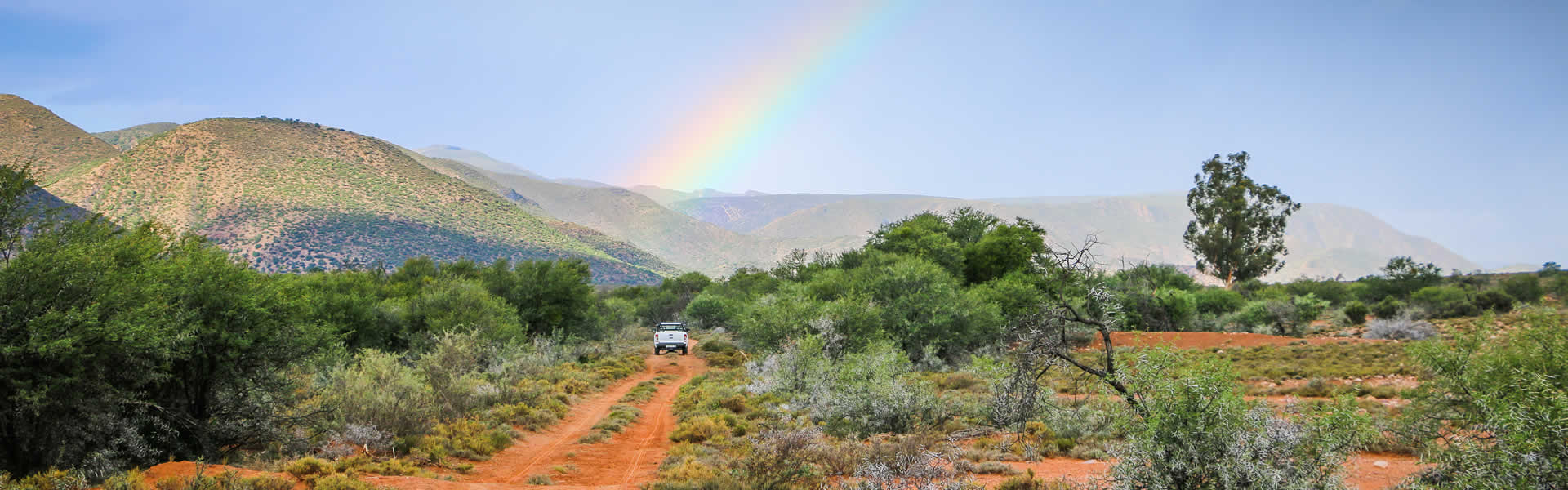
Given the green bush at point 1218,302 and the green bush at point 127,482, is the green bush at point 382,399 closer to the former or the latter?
the green bush at point 127,482

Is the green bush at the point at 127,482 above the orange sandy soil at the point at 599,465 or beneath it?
above

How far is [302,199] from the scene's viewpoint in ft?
252

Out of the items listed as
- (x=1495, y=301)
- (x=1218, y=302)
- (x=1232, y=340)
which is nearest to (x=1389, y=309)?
(x=1495, y=301)

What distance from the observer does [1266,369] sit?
21500 millimetres

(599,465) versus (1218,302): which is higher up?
(1218,302)

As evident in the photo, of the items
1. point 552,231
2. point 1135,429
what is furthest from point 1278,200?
point 552,231

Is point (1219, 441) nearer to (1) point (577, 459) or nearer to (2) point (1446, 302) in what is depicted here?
(1) point (577, 459)

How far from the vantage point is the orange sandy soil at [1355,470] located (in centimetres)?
860

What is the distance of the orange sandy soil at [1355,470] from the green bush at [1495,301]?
40434 mm

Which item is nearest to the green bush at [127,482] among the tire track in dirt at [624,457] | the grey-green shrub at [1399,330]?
the tire track in dirt at [624,457]

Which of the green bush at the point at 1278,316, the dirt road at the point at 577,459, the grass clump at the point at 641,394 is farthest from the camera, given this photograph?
the green bush at the point at 1278,316

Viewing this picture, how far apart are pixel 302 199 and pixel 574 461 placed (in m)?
82.4

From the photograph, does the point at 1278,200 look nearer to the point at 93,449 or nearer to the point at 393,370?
the point at 393,370

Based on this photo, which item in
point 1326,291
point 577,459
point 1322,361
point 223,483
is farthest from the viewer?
point 1326,291
